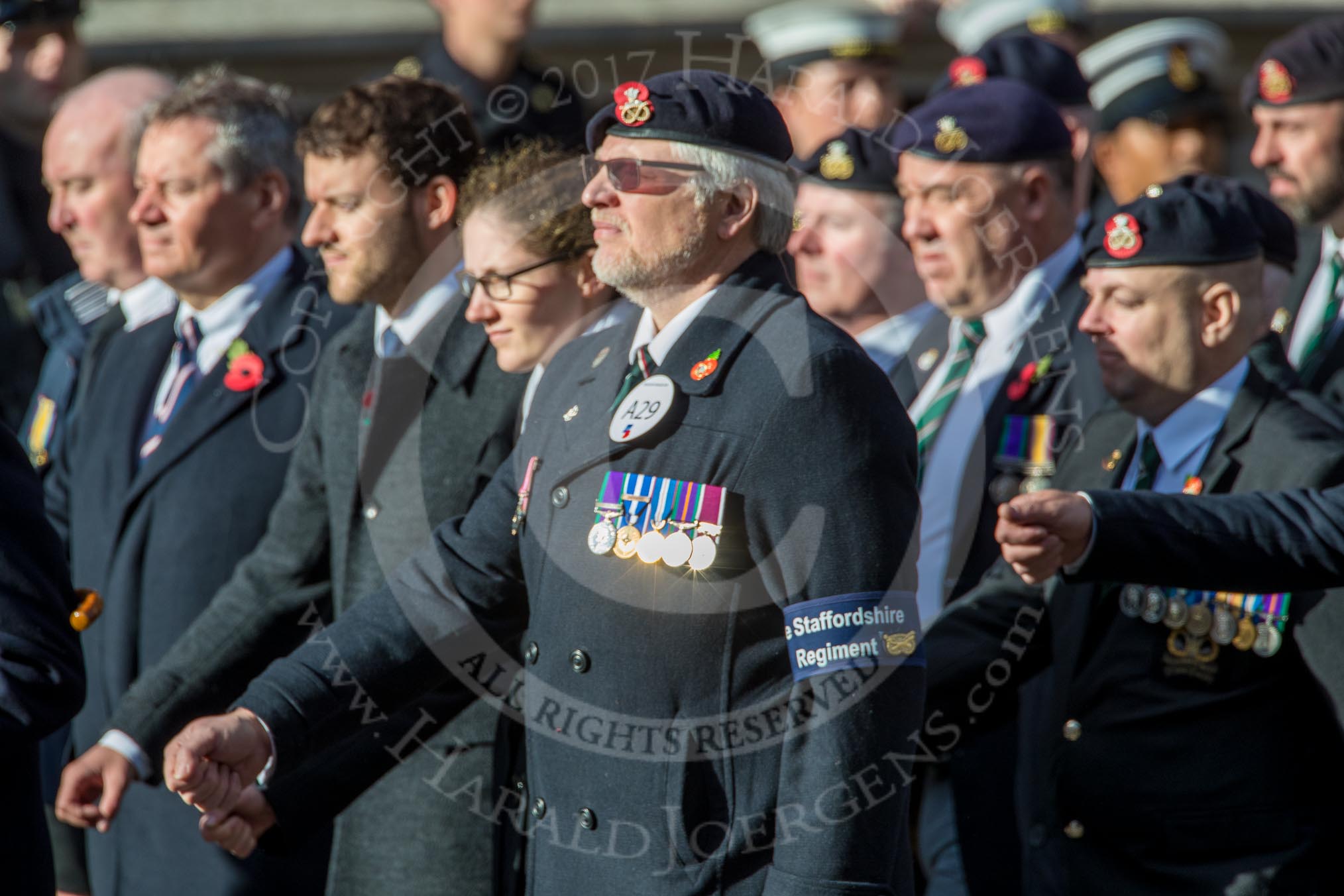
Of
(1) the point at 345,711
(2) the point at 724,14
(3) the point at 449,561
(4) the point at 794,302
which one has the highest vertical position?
(4) the point at 794,302

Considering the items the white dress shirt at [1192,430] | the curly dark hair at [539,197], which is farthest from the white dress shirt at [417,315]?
the white dress shirt at [1192,430]

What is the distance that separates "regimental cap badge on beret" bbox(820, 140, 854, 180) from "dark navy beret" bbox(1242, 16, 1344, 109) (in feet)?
4.66

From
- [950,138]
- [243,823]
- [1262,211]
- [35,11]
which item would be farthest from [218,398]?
[35,11]

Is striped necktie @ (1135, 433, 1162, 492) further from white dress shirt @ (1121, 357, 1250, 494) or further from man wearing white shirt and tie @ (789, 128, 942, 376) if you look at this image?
man wearing white shirt and tie @ (789, 128, 942, 376)

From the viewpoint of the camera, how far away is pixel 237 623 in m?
4.38

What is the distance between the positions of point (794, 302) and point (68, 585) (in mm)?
1504

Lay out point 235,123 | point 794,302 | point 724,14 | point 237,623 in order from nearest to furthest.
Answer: point 794,302 < point 237,623 < point 235,123 < point 724,14

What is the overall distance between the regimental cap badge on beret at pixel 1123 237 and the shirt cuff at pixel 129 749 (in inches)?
99.1

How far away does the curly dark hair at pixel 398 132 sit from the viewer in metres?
4.55

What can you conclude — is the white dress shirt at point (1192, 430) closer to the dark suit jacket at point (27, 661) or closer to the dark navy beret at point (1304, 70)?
the dark navy beret at point (1304, 70)

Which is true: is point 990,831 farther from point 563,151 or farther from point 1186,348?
point 563,151

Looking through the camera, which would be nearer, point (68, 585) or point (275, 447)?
point (68, 585)

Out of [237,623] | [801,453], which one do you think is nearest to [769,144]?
[801,453]

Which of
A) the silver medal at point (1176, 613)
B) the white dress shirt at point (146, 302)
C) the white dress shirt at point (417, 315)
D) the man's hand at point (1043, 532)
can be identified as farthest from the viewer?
the white dress shirt at point (146, 302)
